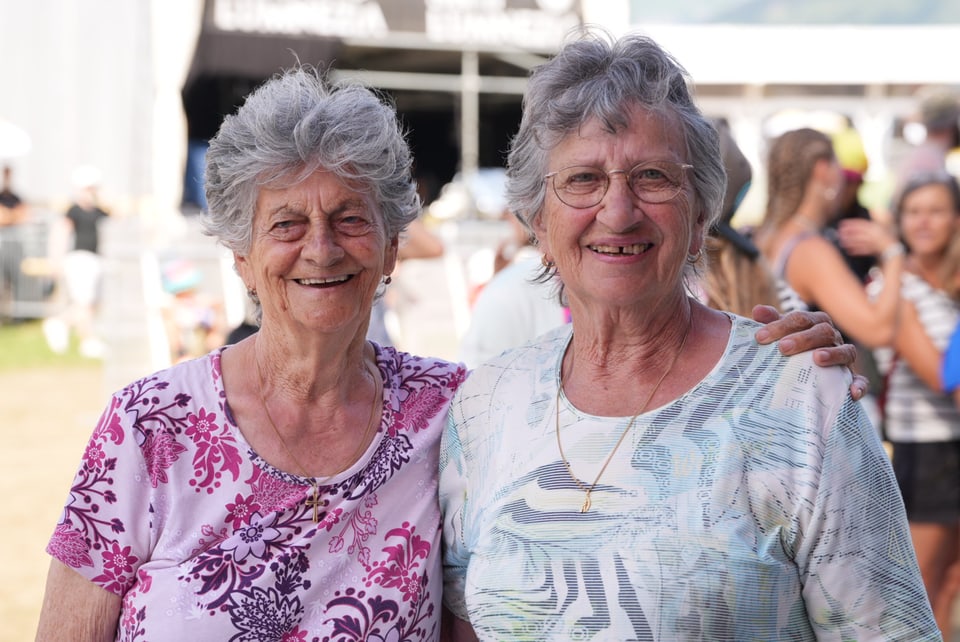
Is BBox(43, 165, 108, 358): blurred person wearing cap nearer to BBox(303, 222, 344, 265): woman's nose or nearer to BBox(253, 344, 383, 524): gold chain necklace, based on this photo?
BBox(253, 344, 383, 524): gold chain necklace

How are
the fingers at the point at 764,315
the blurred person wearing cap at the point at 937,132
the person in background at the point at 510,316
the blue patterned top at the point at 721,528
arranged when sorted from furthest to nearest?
the blurred person wearing cap at the point at 937,132 → the person in background at the point at 510,316 → the fingers at the point at 764,315 → the blue patterned top at the point at 721,528

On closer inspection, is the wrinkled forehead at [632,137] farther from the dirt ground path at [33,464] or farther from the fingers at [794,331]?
the dirt ground path at [33,464]

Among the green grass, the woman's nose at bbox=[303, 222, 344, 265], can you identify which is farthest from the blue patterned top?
the green grass

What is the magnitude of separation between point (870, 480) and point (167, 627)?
4.46 ft

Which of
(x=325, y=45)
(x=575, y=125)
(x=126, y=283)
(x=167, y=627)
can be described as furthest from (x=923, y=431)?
(x=325, y=45)

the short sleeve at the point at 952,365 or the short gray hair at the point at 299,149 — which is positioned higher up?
the short gray hair at the point at 299,149

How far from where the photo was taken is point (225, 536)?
7.13 feet

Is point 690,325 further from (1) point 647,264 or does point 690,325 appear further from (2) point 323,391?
(2) point 323,391

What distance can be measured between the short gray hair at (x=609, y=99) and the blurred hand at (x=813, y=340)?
0.93ft

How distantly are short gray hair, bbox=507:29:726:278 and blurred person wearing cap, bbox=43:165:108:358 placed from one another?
13.2 m

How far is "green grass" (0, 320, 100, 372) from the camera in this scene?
13641mm

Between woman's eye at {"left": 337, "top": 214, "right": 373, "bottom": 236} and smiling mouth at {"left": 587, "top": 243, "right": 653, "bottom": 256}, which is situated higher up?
woman's eye at {"left": 337, "top": 214, "right": 373, "bottom": 236}

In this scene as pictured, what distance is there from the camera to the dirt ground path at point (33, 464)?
5758 millimetres

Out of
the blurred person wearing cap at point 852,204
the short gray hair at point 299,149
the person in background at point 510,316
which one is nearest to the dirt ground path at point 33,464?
the person in background at point 510,316
